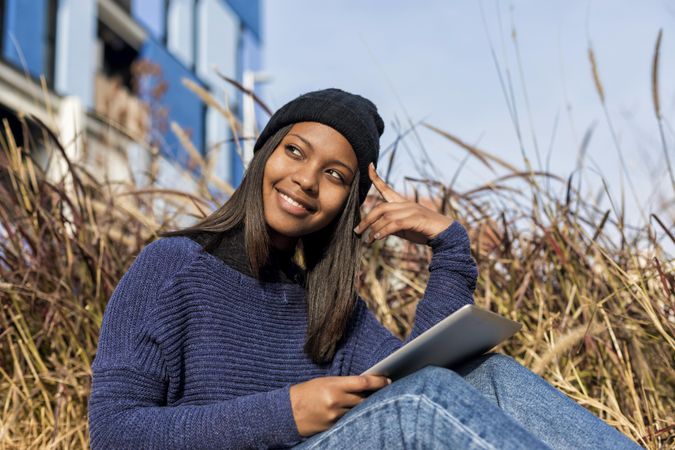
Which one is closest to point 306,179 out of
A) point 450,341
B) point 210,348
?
point 210,348

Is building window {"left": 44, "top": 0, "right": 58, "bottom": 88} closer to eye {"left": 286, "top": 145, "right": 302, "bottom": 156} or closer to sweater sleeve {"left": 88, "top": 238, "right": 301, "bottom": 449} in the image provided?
eye {"left": 286, "top": 145, "right": 302, "bottom": 156}

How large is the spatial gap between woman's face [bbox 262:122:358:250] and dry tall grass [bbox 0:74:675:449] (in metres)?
0.56

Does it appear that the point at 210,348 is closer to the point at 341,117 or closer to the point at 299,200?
the point at 299,200

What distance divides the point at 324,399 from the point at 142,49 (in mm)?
12433

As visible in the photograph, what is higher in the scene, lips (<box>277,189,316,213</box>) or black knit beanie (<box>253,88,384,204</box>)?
black knit beanie (<box>253,88,384,204</box>)

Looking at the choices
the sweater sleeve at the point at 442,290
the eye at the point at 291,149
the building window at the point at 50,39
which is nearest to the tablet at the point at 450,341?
the sweater sleeve at the point at 442,290

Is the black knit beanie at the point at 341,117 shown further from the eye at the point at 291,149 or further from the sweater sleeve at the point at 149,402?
the sweater sleeve at the point at 149,402

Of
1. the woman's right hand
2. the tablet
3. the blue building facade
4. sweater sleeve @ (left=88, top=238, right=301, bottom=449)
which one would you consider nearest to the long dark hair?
sweater sleeve @ (left=88, top=238, right=301, bottom=449)

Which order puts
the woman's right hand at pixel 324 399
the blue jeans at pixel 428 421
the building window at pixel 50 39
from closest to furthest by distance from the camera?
1. the blue jeans at pixel 428 421
2. the woman's right hand at pixel 324 399
3. the building window at pixel 50 39

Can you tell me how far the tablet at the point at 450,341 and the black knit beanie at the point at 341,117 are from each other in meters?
0.53

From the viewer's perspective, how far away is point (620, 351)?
199 cm

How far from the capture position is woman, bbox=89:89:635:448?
4.26 ft

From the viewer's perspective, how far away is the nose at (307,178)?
5.72ft

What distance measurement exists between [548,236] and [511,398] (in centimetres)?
71
